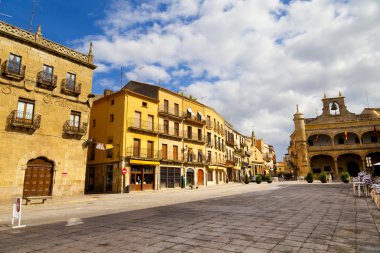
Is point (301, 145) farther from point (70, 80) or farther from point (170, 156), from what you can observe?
point (70, 80)

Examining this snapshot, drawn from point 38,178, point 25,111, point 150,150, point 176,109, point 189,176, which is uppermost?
point 176,109

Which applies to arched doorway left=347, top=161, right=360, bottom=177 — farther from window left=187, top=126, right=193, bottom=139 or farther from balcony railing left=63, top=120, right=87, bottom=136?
balcony railing left=63, top=120, right=87, bottom=136

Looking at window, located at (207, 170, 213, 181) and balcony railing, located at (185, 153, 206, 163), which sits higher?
balcony railing, located at (185, 153, 206, 163)

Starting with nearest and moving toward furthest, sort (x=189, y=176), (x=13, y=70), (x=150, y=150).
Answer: (x=13, y=70), (x=150, y=150), (x=189, y=176)

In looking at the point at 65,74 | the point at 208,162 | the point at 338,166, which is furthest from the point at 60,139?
the point at 338,166

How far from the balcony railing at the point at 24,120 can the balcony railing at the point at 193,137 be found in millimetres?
20436

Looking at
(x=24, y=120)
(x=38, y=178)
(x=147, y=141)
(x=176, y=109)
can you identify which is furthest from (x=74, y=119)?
(x=176, y=109)

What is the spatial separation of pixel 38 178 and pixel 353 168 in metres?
53.5

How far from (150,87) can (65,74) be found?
44.5ft

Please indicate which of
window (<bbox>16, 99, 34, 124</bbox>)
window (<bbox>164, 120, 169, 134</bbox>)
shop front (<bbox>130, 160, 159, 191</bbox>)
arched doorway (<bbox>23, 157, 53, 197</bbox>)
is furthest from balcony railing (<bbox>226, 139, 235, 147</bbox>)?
window (<bbox>16, 99, 34, 124</bbox>)

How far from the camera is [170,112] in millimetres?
34094

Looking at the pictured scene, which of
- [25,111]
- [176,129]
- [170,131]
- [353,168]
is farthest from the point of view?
[353,168]

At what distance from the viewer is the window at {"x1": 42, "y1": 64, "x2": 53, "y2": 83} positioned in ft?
64.3

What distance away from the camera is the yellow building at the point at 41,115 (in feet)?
56.6
